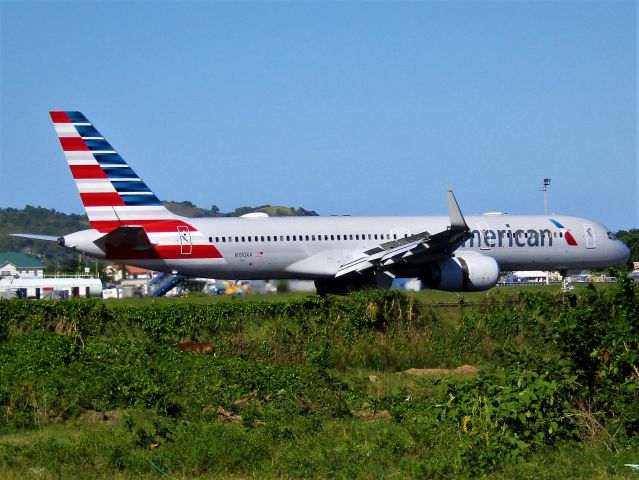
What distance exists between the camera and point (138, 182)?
3844 centimetres

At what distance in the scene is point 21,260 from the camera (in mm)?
135625

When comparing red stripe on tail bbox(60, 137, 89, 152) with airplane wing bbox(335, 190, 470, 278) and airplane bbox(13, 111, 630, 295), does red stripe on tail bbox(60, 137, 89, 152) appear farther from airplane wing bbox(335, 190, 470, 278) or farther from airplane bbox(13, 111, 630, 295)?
airplane wing bbox(335, 190, 470, 278)

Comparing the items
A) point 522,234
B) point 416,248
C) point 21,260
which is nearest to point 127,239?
point 416,248

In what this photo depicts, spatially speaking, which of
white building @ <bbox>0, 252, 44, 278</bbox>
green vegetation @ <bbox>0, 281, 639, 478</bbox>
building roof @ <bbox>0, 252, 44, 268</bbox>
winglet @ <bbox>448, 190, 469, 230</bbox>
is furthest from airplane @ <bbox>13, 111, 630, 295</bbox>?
building roof @ <bbox>0, 252, 44, 268</bbox>

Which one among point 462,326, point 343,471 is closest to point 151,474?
point 343,471

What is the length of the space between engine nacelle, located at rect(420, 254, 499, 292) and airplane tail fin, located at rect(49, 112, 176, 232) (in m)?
12.6

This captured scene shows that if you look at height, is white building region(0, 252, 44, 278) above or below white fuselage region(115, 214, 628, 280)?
above

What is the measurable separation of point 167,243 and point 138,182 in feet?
9.11

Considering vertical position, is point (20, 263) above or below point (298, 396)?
above

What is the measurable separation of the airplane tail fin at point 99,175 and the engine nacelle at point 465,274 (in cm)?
1257

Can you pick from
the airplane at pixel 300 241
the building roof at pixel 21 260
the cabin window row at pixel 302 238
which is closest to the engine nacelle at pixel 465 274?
the airplane at pixel 300 241

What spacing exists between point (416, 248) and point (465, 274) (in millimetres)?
2320

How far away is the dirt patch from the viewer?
68.9 ft

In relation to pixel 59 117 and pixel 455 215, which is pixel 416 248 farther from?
pixel 59 117
